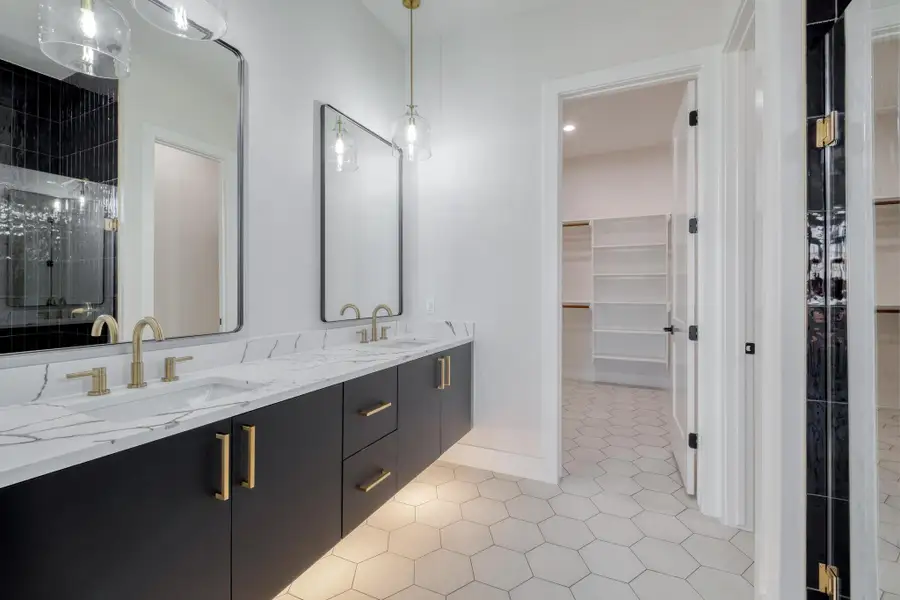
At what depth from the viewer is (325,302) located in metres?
2.24

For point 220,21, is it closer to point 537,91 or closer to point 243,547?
point 243,547

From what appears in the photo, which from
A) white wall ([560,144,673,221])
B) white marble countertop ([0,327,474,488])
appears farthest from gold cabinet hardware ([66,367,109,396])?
white wall ([560,144,673,221])

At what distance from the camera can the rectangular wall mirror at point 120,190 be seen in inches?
45.9

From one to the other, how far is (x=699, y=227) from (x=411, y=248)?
1.65 m

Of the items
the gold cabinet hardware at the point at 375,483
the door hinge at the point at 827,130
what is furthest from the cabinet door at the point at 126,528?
the door hinge at the point at 827,130

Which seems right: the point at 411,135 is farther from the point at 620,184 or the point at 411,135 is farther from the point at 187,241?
the point at 620,184

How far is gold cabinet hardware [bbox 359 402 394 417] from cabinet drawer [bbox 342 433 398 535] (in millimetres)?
126

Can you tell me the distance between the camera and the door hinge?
122cm

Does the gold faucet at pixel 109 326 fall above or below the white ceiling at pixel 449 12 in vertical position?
below

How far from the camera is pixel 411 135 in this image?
2.28 meters

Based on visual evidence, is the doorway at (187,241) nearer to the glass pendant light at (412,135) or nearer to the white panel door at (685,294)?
the glass pendant light at (412,135)

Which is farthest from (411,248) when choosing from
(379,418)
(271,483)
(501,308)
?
(271,483)

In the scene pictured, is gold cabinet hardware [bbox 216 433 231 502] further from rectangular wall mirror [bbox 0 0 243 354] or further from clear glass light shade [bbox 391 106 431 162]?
clear glass light shade [bbox 391 106 431 162]

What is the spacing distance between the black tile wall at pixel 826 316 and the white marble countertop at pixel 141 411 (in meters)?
1.42
